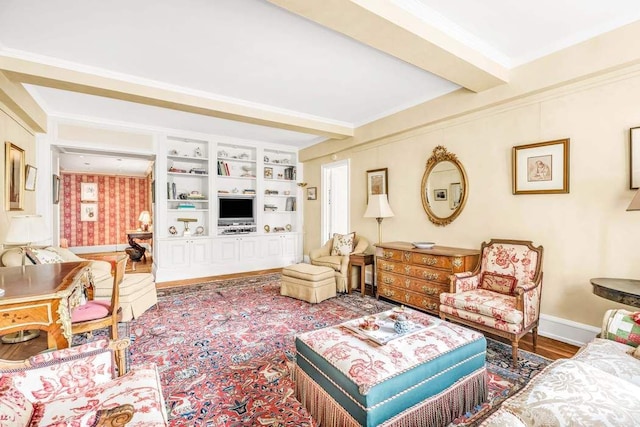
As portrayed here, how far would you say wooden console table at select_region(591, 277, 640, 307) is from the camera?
6.51 feet

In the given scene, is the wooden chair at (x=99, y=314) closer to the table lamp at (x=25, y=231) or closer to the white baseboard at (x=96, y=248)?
the table lamp at (x=25, y=231)

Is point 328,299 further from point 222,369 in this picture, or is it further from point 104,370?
point 104,370

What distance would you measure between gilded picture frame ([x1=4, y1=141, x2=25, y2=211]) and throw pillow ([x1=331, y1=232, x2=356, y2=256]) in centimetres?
422

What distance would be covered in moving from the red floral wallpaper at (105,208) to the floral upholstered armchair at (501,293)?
10.1 m

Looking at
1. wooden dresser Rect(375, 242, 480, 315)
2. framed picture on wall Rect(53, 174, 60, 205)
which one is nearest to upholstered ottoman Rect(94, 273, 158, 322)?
framed picture on wall Rect(53, 174, 60, 205)

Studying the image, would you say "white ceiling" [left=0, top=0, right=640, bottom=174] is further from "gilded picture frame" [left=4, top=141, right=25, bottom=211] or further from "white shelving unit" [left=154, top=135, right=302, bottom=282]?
"white shelving unit" [left=154, top=135, right=302, bottom=282]

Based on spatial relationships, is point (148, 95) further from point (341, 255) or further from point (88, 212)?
point (88, 212)

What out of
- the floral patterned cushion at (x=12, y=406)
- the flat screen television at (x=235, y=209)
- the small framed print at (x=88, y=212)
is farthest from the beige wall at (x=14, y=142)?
the small framed print at (x=88, y=212)

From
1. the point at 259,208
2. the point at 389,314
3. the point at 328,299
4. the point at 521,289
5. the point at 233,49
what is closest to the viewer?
the point at 389,314

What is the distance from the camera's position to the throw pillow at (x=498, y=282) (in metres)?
3.00

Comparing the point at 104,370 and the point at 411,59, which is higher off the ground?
the point at 411,59

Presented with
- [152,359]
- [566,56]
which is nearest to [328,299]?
[152,359]

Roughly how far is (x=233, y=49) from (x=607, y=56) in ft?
10.5

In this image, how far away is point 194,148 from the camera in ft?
20.0
